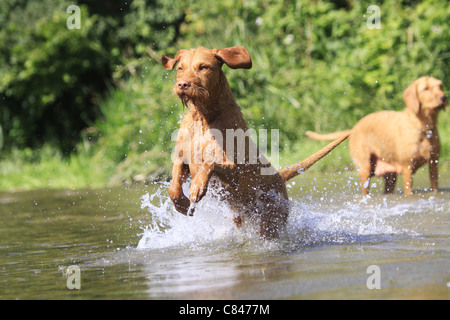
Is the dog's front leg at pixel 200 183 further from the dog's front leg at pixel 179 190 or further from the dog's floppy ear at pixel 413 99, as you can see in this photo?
the dog's floppy ear at pixel 413 99

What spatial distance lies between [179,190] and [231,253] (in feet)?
1.89

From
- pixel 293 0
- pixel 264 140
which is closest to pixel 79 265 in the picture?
pixel 264 140

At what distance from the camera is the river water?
324cm

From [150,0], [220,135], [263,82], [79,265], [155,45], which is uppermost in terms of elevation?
[150,0]

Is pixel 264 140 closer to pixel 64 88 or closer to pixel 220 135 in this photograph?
pixel 64 88

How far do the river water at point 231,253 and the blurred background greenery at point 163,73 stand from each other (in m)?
2.89

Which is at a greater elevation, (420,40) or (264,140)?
(420,40)

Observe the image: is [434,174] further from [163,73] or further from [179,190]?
[163,73]

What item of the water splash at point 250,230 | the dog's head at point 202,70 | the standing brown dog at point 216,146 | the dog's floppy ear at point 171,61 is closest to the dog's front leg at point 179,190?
the standing brown dog at point 216,146

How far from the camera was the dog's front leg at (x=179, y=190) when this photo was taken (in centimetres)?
459

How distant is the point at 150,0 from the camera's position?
13438 millimetres

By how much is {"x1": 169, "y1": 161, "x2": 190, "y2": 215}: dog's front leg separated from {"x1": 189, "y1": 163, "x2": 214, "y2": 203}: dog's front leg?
0.33m

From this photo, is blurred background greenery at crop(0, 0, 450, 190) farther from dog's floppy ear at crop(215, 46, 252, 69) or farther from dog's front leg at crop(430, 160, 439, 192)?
dog's floppy ear at crop(215, 46, 252, 69)

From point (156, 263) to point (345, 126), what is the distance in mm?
6593
